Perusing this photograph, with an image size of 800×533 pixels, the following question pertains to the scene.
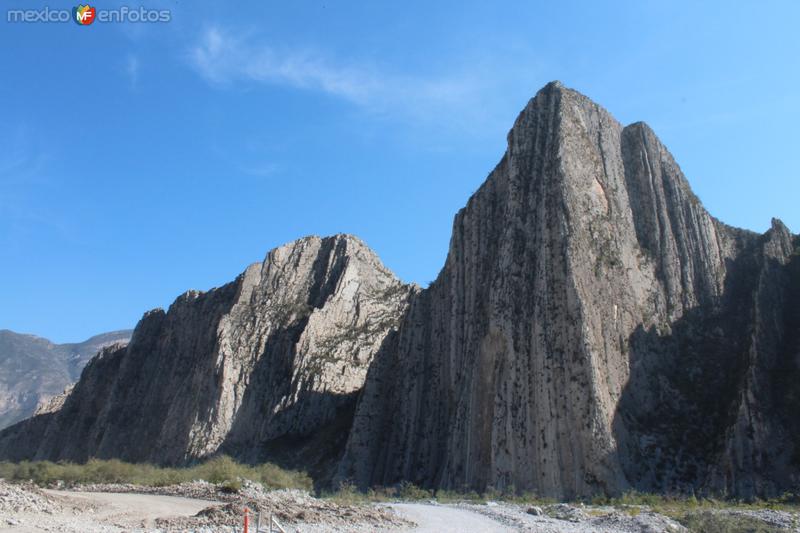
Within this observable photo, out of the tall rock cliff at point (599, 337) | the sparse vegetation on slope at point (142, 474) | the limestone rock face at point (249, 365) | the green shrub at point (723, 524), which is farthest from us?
the limestone rock face at point (249, 365)

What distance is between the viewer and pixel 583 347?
107 ft

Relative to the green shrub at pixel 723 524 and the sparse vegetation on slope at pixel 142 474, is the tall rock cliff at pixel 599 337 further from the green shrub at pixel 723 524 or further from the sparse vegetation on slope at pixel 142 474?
the green shrub at pixel 723 524

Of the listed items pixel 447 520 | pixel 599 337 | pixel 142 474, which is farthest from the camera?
pixel 142 474

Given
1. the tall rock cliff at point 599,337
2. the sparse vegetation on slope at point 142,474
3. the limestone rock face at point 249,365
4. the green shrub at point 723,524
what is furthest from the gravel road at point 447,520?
the limestone rock face at point 249,365

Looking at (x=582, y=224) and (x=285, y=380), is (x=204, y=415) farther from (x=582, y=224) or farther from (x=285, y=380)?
(x=582, y=224)

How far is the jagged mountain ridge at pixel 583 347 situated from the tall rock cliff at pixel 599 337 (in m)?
0.08

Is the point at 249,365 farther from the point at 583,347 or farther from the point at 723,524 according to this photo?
the point at 723,524

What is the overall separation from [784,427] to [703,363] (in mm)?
5811

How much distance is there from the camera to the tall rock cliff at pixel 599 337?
30.9 m

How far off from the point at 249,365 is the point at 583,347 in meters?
38.1

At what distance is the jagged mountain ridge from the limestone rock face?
1229mm

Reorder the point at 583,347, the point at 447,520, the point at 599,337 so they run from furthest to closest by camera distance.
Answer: the point at 599,337 < the point at 583,347 < the point at 447,520

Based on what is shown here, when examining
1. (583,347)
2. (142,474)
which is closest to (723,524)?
(583,347)

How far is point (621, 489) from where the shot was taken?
29406 mm
